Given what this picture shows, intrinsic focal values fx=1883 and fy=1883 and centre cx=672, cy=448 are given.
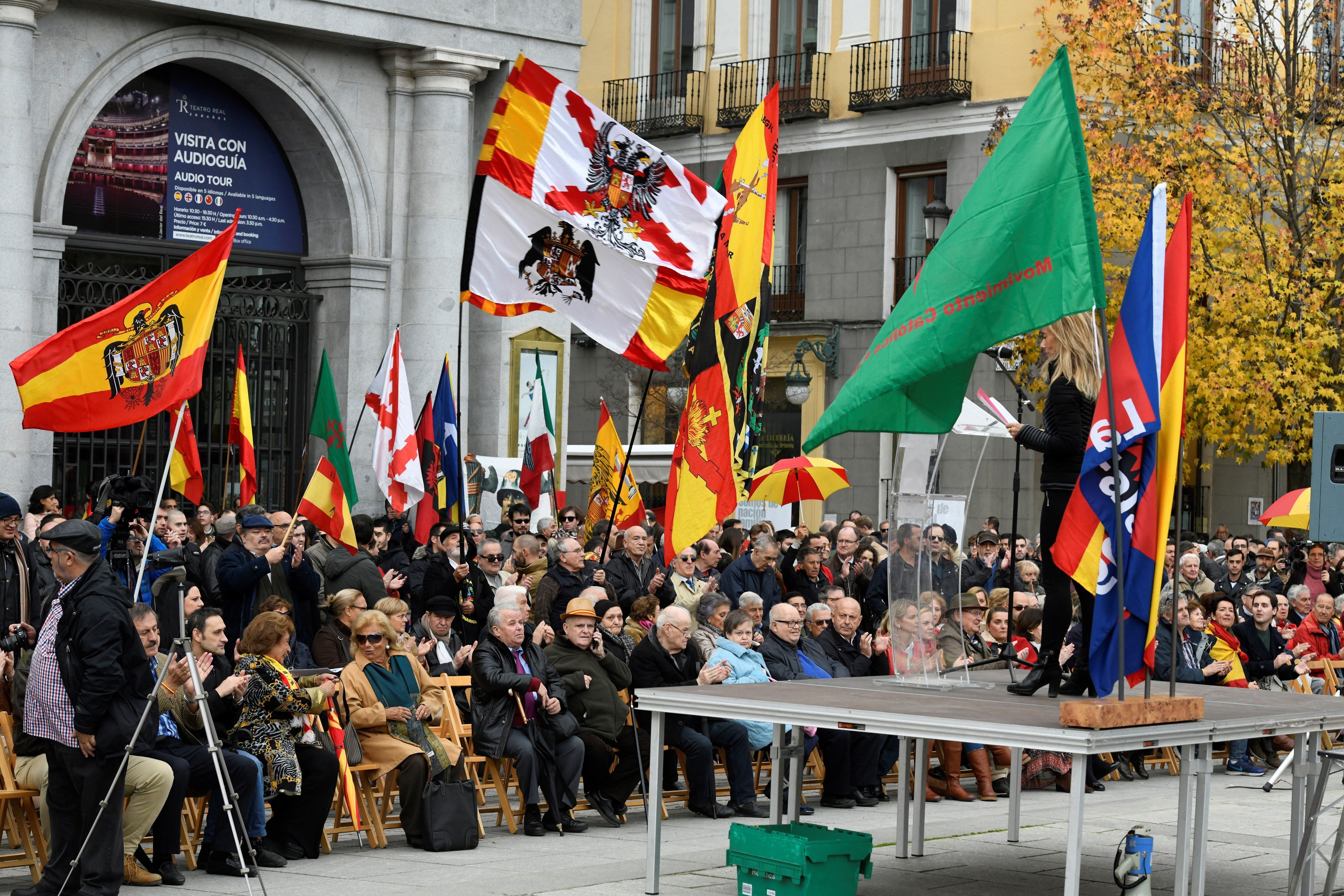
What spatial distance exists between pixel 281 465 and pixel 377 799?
1123 centimetres

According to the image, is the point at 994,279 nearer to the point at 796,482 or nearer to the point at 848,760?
the point at 848,760

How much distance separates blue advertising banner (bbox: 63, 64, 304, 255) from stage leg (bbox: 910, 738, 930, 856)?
13.6 meters

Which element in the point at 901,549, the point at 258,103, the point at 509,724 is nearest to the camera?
the point at 901,549

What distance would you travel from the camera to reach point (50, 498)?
1680 centimetres

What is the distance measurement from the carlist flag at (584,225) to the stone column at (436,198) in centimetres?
936

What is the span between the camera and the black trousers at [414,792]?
11625 mm

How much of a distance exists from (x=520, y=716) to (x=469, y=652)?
95 cm

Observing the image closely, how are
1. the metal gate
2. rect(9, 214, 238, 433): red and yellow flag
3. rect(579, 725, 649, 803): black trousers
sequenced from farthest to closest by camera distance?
the metal gate → rect(579, 725, 649, 803): black trousers → rect(9, 214, 238, 433): red and yellow flag

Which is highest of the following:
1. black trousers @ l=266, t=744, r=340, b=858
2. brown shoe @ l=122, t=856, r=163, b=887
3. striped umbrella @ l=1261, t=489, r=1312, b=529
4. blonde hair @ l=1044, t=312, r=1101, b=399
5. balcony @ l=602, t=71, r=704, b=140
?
balcony @ l=602, t=71, r=704, b=140

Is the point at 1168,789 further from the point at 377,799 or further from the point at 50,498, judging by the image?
the point at 50,498

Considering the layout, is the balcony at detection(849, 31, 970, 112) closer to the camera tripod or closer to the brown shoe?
the camera tripod

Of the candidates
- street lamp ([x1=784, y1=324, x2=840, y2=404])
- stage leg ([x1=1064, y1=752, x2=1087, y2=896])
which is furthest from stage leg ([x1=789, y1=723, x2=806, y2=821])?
street lamp ([x1=784, y1=324, x2=840, y2=404])

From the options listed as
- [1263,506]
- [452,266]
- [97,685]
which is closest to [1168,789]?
[97,685]

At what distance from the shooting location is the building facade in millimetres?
21328
